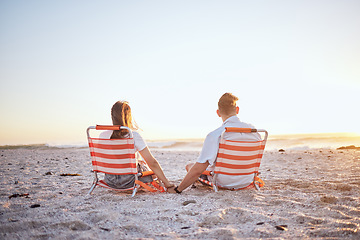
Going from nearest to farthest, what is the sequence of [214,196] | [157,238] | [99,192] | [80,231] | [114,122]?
[157,238]
[80,231]
[214,196]
[114,122]
[99,192]

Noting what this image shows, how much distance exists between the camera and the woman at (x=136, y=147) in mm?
3770

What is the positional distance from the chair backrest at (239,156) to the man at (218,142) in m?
0.08

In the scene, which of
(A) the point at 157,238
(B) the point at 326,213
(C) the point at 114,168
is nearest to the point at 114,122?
(C) the point at 114,168

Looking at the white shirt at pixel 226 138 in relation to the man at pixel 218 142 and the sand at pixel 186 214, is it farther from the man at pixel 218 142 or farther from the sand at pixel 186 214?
the sand at pixel 186 214

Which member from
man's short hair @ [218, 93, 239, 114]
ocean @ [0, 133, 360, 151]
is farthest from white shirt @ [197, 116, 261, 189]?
ocean @ [0, 133, 360, 151]

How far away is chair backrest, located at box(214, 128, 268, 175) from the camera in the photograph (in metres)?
3.76

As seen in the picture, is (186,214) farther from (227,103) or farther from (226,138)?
(227,103)

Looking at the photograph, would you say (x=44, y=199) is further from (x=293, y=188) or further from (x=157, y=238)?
(x=293, y=188)

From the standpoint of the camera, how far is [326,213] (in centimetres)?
284

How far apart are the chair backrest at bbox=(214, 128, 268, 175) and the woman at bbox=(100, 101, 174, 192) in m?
0.85

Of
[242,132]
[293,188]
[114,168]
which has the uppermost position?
[242,132]

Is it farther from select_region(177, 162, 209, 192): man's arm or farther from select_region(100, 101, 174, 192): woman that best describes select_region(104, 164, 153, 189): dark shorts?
select_region(177, 162, 209, 192): man's arm

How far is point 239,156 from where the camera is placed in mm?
3859

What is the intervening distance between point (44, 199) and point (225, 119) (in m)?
2.82
